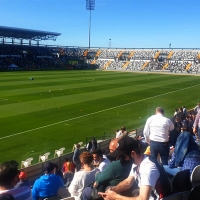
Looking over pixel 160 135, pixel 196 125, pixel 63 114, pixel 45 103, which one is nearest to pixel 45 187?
pixel 160 135

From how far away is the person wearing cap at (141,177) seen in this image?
3.56m

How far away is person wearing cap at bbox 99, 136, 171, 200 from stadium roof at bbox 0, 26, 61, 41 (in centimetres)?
6440

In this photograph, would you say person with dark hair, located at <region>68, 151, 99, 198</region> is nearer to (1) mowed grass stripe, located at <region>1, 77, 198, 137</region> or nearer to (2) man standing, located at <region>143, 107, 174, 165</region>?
(2) man standing, located at <region>143, 107, 174, 165</region>

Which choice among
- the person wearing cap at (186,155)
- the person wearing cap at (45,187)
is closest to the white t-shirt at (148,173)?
the person wearing cap at (186,155)

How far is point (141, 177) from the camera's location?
3.60 meters

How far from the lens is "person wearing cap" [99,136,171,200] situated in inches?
140

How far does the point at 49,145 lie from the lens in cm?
1455

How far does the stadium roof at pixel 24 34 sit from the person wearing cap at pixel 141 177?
64403mm

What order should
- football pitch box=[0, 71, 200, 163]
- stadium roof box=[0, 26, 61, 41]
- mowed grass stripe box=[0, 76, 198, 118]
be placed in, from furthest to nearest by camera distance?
stadium roof box=[0, 26, 61, 41] < mowed grass stripe box=[0, 76, 198, 118] < football pitch box=[0, 71, 200, 163]

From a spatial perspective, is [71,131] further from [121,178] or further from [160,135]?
[121,178]

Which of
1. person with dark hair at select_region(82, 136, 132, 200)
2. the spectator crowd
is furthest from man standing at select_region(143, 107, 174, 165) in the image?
person with dark hair at select_region(82, 136, 132, 200)

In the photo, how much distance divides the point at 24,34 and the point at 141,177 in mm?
71898

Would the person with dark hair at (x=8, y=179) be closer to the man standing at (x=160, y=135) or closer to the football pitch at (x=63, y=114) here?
the man standing at (x=160, y=135)

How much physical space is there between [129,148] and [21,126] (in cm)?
1451
